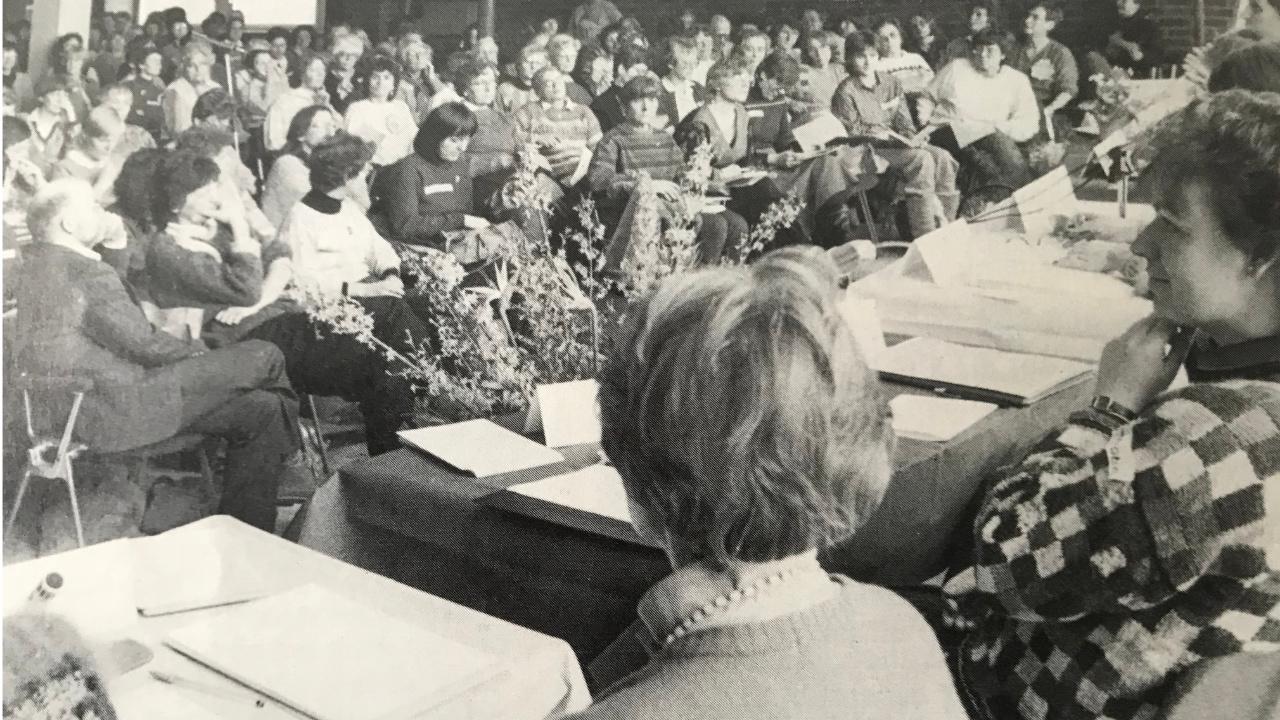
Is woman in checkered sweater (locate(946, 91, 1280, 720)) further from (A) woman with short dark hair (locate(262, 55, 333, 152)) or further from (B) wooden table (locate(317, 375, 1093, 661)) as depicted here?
(A) woman with short dark hair (locate(262, 55, 333, 152))

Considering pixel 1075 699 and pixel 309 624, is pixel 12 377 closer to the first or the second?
pixel 309 624

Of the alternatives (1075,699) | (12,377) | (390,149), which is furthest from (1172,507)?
(12,377)

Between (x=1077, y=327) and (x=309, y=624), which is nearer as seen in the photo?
(x=309, y=624)

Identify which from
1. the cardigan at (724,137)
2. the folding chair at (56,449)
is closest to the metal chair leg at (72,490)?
the folding chair at (56,449)

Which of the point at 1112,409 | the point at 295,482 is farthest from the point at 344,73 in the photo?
the point at 1112,409

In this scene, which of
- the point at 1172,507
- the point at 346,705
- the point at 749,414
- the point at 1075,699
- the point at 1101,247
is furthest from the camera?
the point at 1101,247

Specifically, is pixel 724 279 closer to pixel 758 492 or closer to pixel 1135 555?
pixel 758 492
